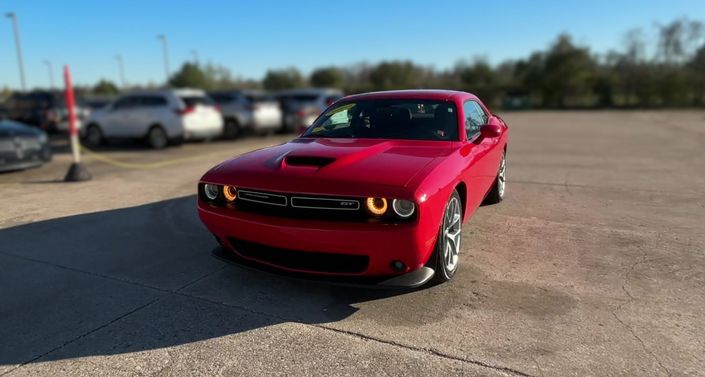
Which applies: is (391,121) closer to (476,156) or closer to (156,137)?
(476,156)

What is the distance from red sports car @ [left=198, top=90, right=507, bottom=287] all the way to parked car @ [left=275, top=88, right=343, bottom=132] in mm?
13049

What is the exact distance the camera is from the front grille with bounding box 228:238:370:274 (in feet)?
10.8

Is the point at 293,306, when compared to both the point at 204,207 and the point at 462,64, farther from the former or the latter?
the point at 462,64

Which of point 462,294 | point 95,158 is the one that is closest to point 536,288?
point 462,294

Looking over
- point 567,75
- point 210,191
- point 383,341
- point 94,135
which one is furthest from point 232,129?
point 567,75

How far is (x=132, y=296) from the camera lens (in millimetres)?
3691

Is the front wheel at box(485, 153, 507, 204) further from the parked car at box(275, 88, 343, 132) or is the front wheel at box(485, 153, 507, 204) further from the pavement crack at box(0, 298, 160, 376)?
the parked car at box(275, 88, 343, 132)

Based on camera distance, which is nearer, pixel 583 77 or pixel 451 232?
pixel 451 232

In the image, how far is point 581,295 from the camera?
3.59 metres

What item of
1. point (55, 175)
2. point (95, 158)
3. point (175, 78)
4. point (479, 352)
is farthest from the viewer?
Result: point (175, 78)

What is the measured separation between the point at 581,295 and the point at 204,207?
2.87 meters

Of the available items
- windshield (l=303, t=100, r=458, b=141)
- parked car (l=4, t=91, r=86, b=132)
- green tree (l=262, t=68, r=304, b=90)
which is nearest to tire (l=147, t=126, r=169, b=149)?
parked car (l=4, t=91, r=86, b=132)

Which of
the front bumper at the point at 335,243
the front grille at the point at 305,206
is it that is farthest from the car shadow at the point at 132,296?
the front grille at the point at 305,206

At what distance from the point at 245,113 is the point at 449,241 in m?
13.5
